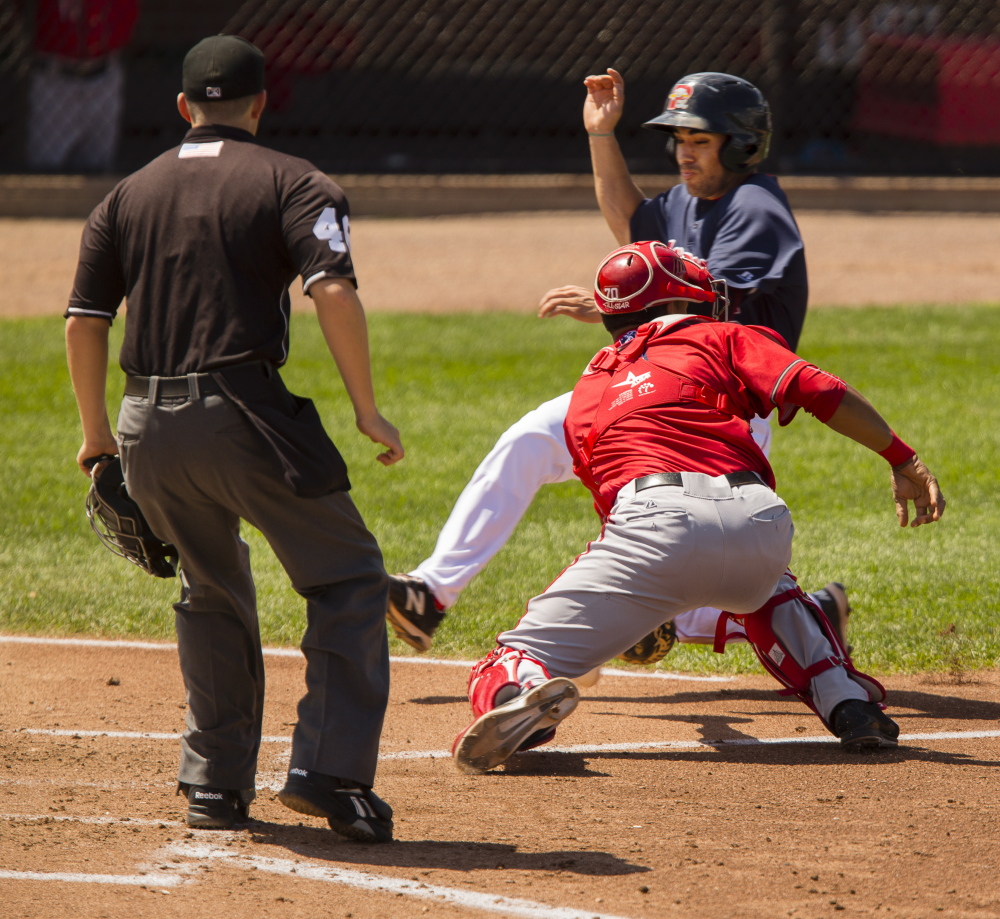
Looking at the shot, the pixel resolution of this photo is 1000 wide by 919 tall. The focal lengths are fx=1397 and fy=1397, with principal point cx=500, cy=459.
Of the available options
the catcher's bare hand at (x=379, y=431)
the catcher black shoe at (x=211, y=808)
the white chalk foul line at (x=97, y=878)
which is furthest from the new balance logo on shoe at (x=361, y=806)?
the catcher's bare hand at (x=379, y=431)

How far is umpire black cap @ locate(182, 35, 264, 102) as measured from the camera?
3.33 meters

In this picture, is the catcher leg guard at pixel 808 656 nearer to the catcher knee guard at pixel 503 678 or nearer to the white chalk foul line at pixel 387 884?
the catcher knee guard at pixel 503 678

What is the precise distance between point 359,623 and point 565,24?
12127 millimetres

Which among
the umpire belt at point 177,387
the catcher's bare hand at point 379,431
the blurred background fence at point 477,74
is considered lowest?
the catcher's bare hand at point 379,431

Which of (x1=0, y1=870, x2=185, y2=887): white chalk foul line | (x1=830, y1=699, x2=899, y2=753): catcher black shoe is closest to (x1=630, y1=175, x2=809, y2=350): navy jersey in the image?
(x1=830, y1=699, x2=899, y2=753): catcher black shoe

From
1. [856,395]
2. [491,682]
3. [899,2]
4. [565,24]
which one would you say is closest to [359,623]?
[491,682]

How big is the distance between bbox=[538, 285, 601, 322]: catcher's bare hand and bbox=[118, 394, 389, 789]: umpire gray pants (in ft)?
5.46

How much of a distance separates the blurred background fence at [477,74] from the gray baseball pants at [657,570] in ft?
35.7

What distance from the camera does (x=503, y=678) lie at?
12.5 ft

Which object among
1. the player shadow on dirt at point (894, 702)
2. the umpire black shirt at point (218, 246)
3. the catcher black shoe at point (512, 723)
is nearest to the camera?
the umpire black shirt at point (218, 246)

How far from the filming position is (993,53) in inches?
591

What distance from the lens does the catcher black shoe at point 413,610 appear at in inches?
184

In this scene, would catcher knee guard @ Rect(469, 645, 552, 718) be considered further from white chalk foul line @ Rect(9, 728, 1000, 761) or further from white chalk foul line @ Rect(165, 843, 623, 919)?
white chalk foul line @ Rect(165, 843, 623, 919)

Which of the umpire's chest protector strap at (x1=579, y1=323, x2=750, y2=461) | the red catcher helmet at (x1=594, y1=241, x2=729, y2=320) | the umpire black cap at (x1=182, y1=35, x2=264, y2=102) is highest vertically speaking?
the umpire black cap at (x1=182, y1=35, x2=264, y2=102)
